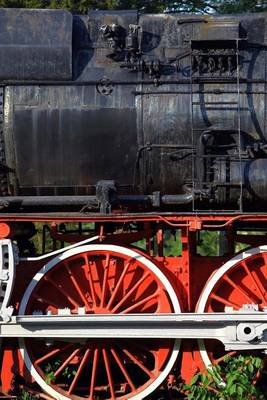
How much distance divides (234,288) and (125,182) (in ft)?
4.90

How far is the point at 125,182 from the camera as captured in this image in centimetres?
774

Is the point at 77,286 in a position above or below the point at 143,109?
below

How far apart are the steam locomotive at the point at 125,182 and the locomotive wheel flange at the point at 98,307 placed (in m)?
0.01

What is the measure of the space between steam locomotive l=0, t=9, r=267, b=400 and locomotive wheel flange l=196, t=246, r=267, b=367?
0.6 inches

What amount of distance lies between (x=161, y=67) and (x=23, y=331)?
2866mm

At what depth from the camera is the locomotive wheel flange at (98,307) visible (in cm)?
758

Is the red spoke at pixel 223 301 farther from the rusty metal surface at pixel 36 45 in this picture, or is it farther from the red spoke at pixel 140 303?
the rusty metal surface at pixel 36 45

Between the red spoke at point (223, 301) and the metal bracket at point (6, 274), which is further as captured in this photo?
the red spoke at point (223, 301)

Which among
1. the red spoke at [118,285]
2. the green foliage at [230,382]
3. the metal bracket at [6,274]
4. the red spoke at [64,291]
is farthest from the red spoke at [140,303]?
the metal bracket at [6,274]

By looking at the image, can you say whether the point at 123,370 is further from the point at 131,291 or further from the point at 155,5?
the point at 155,5

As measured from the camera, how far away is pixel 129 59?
7.73 meters

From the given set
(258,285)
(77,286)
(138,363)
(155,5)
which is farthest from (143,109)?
(155,5)

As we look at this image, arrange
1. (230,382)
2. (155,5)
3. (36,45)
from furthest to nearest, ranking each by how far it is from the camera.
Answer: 1. (155,5)
2. (36,45)
3. (230,382)

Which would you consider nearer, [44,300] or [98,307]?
[98,307]
